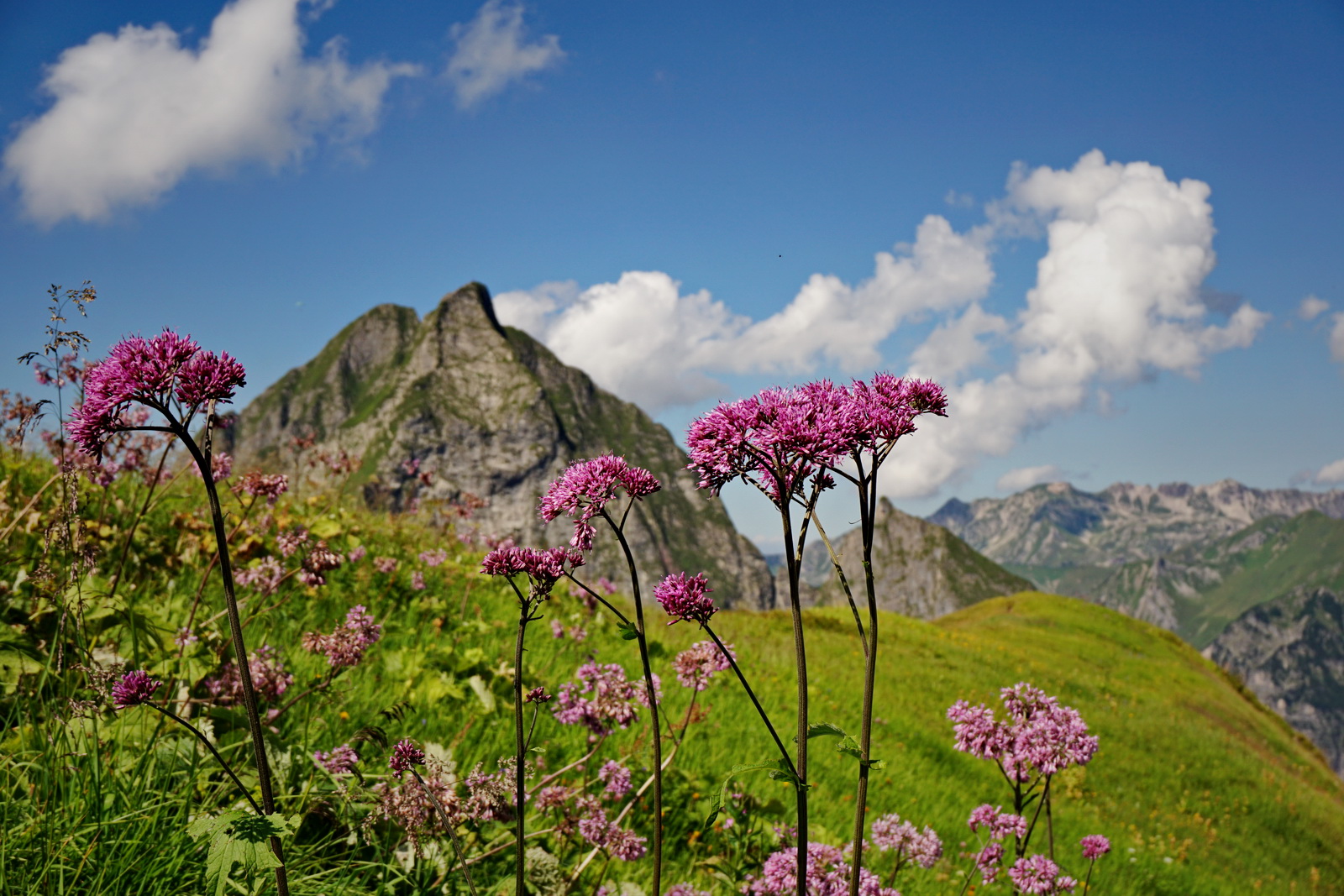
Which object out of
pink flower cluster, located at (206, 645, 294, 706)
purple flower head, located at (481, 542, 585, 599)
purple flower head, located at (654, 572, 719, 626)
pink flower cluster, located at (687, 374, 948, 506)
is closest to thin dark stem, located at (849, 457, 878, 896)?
pink flower cluster, located at (687, 374, 948, 506)

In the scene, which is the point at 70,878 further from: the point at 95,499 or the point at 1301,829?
the point at 1301,829

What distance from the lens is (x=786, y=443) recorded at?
2217 mm

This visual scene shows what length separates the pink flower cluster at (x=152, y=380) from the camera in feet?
7.07

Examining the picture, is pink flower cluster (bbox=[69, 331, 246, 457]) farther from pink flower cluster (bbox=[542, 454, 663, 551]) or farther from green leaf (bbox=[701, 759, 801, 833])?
green leaf (bbox=[701, 759, 801, 833])

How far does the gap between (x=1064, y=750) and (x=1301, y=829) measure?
20986mm

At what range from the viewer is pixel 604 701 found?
4441mm

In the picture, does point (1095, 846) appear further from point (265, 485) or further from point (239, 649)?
point (265, 485)

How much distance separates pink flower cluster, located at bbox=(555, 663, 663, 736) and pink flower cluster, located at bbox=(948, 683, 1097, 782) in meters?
1.90

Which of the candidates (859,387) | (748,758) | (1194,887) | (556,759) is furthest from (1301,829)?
(859,387)

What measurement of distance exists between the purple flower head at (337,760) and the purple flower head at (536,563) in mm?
1598

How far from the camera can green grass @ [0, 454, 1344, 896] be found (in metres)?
3.55

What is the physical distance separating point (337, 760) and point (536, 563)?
198cm

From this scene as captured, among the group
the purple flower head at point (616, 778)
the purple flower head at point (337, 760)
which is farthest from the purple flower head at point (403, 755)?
the purple flower head at point (616, 778)

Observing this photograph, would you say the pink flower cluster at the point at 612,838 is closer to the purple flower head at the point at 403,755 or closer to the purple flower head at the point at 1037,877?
the purple flower head at the point at 403,755
